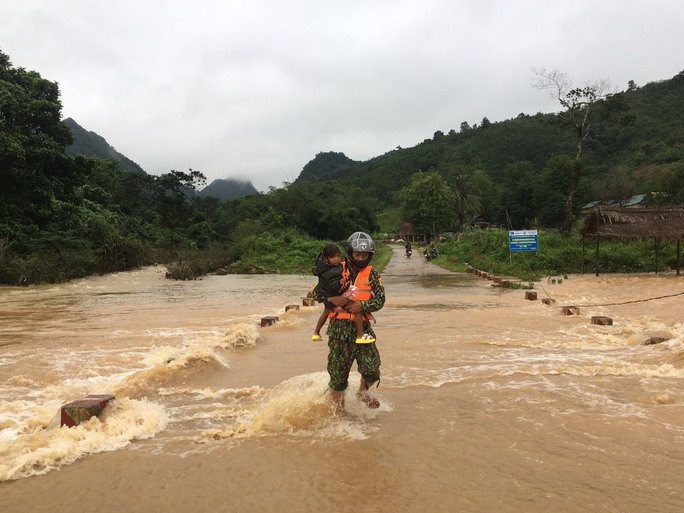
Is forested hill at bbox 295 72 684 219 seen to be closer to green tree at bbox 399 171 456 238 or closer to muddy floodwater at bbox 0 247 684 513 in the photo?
green tree at bbox 399 171 456 238

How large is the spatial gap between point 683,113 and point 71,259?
8400 cm

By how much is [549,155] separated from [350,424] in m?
88.3

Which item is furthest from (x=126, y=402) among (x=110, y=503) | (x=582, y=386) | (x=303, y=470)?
(x=582, y=386)

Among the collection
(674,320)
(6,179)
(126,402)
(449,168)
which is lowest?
(674,320)

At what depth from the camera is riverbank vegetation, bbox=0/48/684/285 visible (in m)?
23.6

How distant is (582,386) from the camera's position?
5.58 metres

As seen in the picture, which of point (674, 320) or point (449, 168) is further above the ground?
point (449, 168)

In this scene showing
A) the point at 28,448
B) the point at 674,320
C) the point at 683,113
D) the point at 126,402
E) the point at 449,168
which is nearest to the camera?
the point at 28,448

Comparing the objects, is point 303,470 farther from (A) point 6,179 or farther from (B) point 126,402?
(A) point 6,179

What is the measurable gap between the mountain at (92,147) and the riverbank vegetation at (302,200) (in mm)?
28185

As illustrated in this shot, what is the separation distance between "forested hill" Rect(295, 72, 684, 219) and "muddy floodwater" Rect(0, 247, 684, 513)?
102 feet

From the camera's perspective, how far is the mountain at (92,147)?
244 feet

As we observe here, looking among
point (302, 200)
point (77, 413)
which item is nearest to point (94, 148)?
point (302, 200)

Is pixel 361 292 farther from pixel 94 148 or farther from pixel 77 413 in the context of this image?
pixel 94 148
